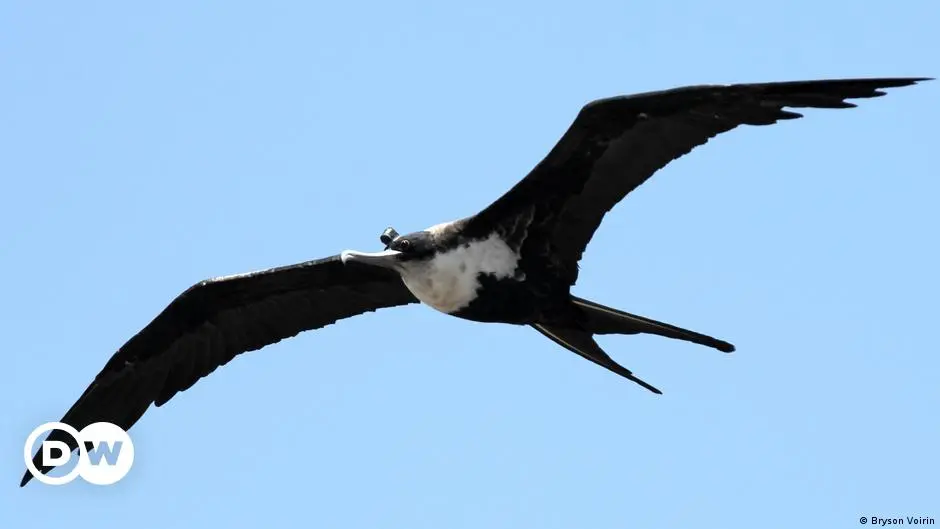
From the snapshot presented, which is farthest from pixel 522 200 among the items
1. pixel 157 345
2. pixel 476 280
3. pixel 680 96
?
pixel 157 345

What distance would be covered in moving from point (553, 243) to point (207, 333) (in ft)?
8.14

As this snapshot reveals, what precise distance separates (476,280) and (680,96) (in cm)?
153

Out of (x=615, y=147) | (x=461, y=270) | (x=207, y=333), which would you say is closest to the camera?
(x=615, y=147)

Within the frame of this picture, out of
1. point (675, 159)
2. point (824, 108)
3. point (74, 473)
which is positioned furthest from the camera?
point (74, 473)

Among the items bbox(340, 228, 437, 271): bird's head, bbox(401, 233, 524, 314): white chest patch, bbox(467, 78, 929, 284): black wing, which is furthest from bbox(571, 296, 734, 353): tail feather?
bbox(340, 228, 437, 271): bird's head

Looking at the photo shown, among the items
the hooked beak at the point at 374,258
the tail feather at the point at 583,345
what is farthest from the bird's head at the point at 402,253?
the tail feather at the point at 583,345

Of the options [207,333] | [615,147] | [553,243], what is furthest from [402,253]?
→ [207,333]

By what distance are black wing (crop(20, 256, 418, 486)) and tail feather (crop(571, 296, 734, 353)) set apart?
4.92 ft

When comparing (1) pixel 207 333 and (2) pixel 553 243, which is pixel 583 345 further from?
(1) pixel 207 333

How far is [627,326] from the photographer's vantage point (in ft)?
30.3

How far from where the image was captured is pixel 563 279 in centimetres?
930

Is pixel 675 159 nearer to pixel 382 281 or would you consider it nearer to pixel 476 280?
pixel 476 280

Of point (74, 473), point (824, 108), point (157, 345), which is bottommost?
point (74, 473)

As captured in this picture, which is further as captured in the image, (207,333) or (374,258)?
(207,333)
